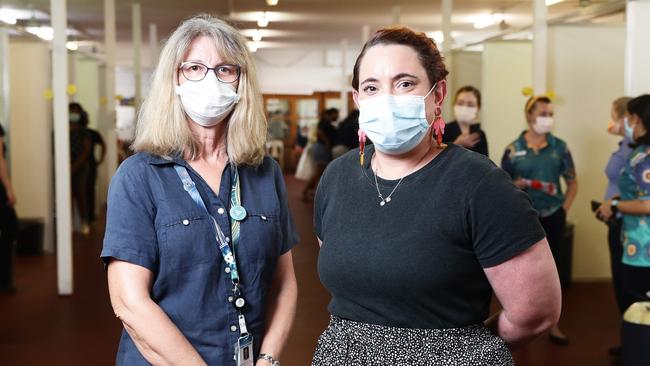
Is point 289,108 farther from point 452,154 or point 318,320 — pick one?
point 452,154

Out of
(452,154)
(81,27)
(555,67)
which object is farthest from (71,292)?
(81,27)

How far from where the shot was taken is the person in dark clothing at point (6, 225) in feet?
22.7

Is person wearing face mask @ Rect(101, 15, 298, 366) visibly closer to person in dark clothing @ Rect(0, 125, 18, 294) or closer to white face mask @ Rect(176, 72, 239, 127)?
white face mask @ Rect(176, 72, 239, 127)

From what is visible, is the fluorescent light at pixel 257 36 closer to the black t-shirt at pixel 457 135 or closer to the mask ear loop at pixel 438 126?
the black t-shirt at pixel 457 135

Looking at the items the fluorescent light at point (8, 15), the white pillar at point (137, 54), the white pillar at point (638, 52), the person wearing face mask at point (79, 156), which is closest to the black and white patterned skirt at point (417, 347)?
the white pillar at point (638, 52)

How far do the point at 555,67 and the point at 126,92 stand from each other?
1822 cm

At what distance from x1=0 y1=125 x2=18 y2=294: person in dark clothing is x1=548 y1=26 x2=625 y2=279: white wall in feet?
16.0

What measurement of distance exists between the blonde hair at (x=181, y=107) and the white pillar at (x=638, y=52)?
4.06 metres

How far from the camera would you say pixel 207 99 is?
7.07 feet

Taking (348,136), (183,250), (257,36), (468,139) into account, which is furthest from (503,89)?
(257,36)

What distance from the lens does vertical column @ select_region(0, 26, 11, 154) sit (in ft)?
27.5

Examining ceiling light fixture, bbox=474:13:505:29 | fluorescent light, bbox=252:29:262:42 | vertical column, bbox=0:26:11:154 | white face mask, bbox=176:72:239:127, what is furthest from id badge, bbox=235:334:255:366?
fluorescent light, bbox=252:29:262:42

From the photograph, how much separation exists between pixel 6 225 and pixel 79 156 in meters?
3.37

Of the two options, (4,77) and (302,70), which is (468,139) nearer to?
(4,77)
